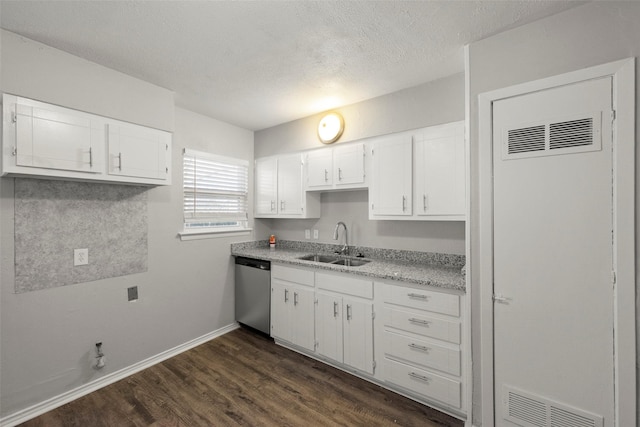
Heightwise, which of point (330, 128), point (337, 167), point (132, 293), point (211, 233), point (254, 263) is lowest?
point (132, 293)

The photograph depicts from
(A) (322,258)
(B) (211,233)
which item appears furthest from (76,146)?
(A) (322,258)

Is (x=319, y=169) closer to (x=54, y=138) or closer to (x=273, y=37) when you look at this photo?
(x=273, y=37)

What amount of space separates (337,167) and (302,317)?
1.58m

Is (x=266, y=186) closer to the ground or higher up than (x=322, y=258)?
higher up

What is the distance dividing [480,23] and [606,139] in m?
0.94

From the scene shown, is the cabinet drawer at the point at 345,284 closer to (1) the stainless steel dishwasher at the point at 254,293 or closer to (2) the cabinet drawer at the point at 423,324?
(2) the cabinet drawer at the point at 423,324

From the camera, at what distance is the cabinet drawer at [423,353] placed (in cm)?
192

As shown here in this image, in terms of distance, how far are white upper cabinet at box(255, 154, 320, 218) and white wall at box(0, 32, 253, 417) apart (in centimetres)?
55

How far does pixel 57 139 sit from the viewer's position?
1.84 metres

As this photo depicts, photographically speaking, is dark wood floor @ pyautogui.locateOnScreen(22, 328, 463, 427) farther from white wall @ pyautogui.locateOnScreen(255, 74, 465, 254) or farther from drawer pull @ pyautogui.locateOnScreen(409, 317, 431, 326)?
white wall @ pyautogui.locateOnScreen(255, 74, 465, 254)

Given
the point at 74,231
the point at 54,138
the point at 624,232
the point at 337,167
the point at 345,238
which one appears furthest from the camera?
the point at 345,238

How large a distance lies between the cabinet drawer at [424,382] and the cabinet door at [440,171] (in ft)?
4.05

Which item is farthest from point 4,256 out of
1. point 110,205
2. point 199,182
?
point 199,182

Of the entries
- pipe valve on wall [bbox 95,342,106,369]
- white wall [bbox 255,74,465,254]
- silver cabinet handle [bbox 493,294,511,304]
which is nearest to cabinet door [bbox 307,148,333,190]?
white wall [bbox 255,74,465,254]
